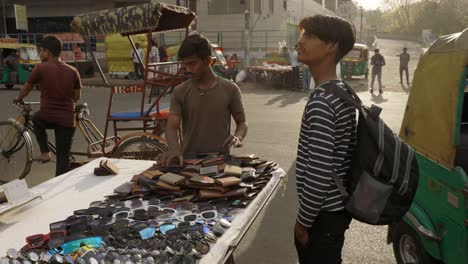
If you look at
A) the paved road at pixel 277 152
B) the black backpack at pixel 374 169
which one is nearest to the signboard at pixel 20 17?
the paved road at pixel 277 152

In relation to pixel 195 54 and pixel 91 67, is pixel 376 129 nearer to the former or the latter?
pixel 195 54

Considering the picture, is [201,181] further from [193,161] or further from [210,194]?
[193,161]

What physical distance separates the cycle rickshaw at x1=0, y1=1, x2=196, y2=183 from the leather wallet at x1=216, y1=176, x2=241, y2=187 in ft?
8.09

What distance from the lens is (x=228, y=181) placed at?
2.65m

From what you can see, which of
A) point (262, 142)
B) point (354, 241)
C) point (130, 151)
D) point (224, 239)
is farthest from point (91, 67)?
point (224, 239)

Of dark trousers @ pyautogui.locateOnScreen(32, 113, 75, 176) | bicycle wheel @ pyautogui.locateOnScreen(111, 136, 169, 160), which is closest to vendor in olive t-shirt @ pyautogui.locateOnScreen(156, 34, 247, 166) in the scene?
bicycle wheel @ pyautogui.locateOnScreen(111, 136, 169, 160)

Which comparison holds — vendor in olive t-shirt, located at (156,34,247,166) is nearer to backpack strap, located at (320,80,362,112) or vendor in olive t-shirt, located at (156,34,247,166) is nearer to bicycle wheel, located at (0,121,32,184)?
backpack strap, located at (320,80,362,112)

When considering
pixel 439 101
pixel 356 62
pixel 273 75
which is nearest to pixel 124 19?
pixel 439 101

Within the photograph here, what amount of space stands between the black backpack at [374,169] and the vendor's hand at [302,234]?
23 centimetres

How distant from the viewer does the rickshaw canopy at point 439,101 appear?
118 inches

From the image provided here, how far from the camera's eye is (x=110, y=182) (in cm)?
315

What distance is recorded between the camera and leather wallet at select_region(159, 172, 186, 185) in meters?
2.70

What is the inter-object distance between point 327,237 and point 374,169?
1.32 feet

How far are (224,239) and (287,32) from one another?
33220 millimetres
